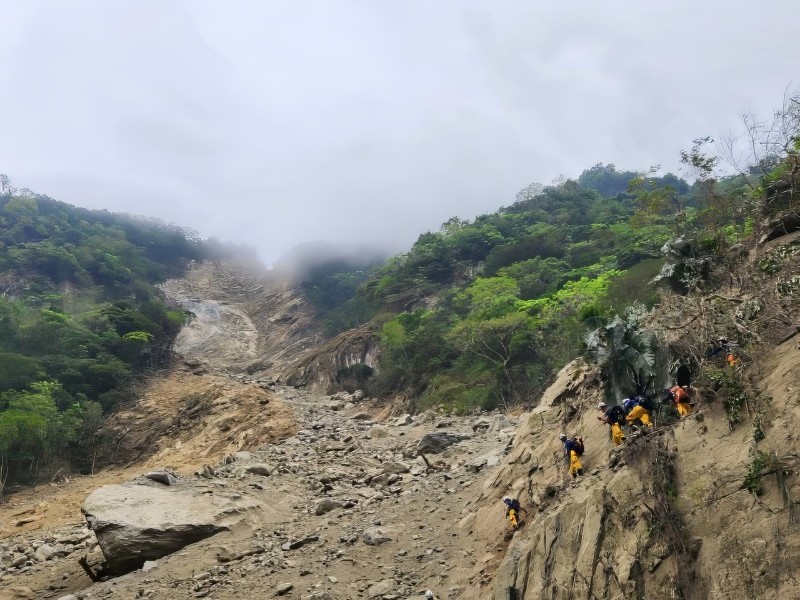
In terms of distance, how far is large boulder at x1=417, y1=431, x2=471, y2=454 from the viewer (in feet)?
50.3

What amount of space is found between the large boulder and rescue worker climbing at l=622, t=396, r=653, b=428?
346 inches

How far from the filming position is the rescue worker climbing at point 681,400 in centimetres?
626

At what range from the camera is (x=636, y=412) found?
22.3ft

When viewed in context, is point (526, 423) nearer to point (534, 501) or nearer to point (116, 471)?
point (534, 501)

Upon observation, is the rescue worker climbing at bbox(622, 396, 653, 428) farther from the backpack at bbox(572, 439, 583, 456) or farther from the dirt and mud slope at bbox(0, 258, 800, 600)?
the backpack at bbox(572, 439, 583, 456)

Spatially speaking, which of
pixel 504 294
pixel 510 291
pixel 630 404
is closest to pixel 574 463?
pixel 630 404

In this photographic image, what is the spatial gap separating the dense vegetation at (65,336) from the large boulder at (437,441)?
14837 mm

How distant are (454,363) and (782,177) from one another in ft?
58.5

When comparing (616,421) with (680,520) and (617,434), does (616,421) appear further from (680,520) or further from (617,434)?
(680,520)

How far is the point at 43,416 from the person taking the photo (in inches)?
829

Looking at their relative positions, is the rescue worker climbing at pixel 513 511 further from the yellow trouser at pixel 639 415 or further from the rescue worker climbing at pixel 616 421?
the yellow trouser at pixel 639 415

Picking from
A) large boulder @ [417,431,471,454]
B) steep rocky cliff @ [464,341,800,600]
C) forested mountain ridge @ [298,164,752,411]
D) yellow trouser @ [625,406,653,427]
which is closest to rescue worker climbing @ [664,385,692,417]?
steep rocky cliff @ [464,341,800,600]

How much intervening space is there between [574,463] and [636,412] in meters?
1.21

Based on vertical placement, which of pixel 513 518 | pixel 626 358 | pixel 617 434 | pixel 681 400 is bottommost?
pixel 513 518
